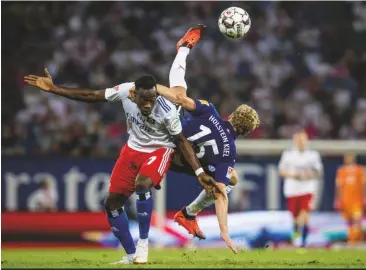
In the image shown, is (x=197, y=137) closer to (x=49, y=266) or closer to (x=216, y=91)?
(x=49, y=266)

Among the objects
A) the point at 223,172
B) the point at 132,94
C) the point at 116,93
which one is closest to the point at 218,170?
the point at 223,172

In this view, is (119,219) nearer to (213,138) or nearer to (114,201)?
(114,201)

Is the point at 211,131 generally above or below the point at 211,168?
above

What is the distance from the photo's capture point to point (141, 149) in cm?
1016

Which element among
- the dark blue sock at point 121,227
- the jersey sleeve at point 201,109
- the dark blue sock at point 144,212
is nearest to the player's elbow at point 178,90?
the jersey sleeve at point 201,109

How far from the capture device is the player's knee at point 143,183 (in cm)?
983

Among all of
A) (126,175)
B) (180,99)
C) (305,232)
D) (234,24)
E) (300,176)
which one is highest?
(234,24)

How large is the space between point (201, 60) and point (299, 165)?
489 centimetres

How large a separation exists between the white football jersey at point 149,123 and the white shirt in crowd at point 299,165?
693 cm

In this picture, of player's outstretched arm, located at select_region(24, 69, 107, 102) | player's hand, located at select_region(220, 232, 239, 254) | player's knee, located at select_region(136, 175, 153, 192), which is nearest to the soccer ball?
player's outstretched arm, located at select_region(24, 69, 107, 102)

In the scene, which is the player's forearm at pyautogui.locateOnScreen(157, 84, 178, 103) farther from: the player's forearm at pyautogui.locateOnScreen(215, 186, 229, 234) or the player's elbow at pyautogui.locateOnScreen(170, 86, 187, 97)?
the player's forearm at pyautogui.locateOnScreen(215, 186, 229, 234)

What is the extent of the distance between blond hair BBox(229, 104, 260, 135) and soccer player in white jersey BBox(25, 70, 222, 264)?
2.69 feet

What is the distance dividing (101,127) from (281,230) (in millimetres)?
4192

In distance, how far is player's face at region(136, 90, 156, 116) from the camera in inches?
375
